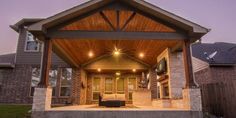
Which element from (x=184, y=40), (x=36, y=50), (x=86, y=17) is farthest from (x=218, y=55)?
(x=36, y=50)

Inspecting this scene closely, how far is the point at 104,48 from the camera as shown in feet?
34.7

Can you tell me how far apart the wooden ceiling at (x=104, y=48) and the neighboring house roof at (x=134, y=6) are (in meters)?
1.00

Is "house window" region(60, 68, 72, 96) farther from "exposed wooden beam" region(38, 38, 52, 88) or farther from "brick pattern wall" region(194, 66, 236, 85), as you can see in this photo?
"brick pattern wall" region(194, 66, 236, 85)

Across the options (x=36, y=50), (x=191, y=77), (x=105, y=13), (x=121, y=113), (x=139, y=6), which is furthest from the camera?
(x=36, y=50)

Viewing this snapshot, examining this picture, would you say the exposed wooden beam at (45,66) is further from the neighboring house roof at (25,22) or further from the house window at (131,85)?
the house window at (131,85)

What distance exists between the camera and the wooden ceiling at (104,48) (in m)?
8.06

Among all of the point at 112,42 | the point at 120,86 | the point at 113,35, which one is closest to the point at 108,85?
the point at 120,86

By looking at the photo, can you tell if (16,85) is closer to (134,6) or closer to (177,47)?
(134,6)

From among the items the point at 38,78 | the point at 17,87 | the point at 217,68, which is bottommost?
the point at 17,87

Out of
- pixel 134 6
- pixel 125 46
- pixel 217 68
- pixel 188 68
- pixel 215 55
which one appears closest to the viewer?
pixel 188 68

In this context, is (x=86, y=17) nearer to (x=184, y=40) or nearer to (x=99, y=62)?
(x=184, y=40)

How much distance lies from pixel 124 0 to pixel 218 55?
849cm

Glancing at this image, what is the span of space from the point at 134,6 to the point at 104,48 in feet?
13.9

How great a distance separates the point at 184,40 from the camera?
21.9ft
